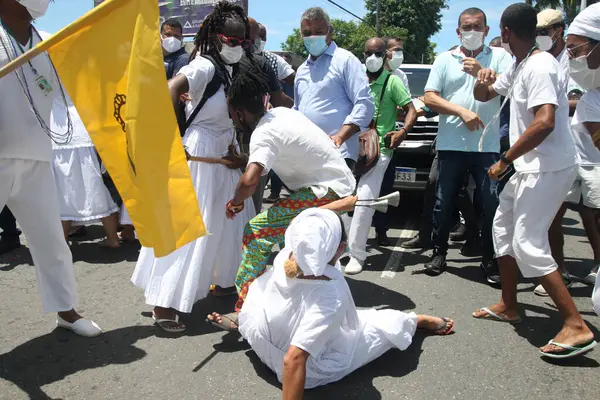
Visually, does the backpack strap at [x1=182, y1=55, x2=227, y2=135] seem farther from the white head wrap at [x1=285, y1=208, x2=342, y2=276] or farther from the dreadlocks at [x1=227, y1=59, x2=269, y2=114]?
the white head wrap at [x1=285, y1=208, x2=342, y2=276]

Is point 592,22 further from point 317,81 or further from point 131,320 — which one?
point 131,320

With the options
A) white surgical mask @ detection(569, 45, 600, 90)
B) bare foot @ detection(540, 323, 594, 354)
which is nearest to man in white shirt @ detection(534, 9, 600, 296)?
white surgical mask @ detection(569, 45, 600, 90)

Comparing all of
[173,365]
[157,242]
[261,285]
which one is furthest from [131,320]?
[157,242]

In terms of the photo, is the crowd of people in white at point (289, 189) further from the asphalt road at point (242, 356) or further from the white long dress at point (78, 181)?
the white long dress at point (78, 181)

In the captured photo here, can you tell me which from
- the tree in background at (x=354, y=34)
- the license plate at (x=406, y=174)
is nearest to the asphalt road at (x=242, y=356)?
the license plate at (x=406, y=174)

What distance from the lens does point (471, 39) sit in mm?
4582

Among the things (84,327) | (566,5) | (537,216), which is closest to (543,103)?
(537,216)

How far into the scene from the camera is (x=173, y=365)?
3.18 m

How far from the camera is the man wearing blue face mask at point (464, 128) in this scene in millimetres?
4590

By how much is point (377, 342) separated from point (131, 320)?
1.87m

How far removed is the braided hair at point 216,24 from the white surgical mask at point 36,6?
101 centimetres

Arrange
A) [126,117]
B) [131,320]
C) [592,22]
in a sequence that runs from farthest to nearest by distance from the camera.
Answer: [131,320], [592,22], [126,117]

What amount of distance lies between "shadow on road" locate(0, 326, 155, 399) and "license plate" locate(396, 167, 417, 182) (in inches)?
149

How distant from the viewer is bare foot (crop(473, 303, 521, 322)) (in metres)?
3.72
